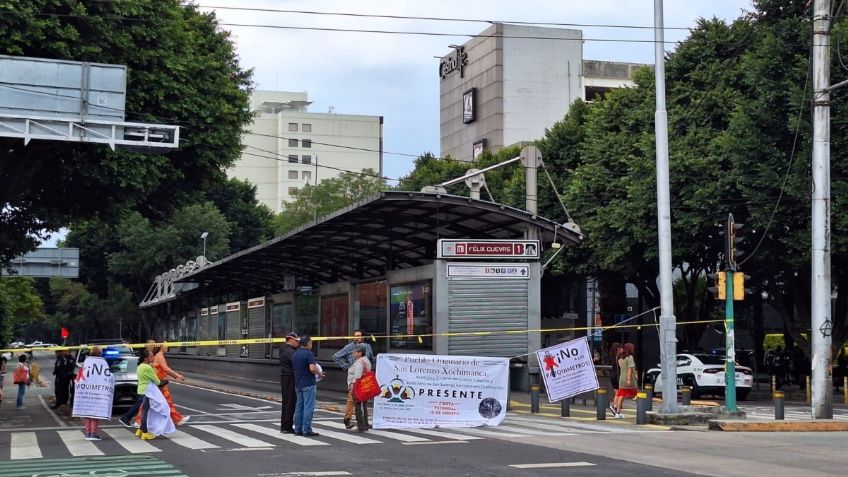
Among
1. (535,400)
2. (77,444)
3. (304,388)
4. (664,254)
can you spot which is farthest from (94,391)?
(664,254)

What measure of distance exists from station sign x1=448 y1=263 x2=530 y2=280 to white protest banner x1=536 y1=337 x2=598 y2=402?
536 centimetres

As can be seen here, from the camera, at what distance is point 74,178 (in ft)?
80.8

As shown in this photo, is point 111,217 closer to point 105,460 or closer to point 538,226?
point 538,226

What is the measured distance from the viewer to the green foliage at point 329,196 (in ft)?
286

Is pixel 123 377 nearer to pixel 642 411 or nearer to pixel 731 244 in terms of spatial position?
pixel 642 411

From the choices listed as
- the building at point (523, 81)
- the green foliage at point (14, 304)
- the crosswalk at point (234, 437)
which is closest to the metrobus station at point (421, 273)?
the crosswalk at point (234, 437)

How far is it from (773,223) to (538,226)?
852cm

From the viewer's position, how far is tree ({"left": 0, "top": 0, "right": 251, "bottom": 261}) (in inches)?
889

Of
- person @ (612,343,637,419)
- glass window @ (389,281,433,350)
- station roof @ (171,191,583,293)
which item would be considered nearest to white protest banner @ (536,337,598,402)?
person @ (612,343,637,419)

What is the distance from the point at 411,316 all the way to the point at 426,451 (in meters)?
14.0

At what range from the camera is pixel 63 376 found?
96.9ft

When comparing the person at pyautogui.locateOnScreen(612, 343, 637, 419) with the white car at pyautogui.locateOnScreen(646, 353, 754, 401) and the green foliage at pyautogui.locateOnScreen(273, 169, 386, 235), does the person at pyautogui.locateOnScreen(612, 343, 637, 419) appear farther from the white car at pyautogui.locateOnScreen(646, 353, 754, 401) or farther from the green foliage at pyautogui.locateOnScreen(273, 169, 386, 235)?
the green foliage at pyautogui.locateOnScreen(273, 169, 386, 235)

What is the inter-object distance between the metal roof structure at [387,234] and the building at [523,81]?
160 ft

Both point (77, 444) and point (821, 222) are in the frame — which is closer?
point (77, 444)
